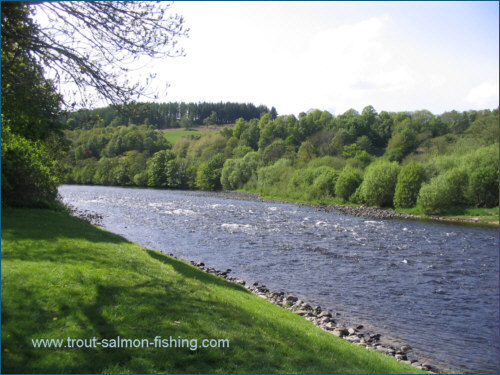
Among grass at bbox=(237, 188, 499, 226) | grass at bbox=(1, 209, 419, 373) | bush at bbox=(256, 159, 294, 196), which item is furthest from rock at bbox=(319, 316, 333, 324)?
bush at bbox=(256, 159, 294, 196)

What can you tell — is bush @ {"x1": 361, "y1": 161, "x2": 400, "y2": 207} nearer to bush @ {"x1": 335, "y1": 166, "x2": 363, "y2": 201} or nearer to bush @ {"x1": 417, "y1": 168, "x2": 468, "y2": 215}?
bush @ {"x1": 335, "y1": 166, "x2": 363, "y2": 201}

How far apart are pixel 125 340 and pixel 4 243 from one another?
6.79m

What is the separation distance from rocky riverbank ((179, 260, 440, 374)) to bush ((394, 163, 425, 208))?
158 feet

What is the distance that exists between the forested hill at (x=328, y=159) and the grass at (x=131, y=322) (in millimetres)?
48935

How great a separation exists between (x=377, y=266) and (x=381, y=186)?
43.1 meters

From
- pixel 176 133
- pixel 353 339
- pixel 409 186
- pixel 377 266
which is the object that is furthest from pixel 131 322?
pixel 176 133

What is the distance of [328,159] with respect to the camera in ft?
293

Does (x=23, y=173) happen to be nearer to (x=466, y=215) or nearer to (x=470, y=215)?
(x=466, y=215)

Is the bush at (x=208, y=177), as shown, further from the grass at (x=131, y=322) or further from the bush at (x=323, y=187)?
the grass at (x=131, y=322)

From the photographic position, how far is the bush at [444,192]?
54688 millimetres

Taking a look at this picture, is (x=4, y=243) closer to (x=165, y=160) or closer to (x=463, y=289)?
(x=463, y=289)

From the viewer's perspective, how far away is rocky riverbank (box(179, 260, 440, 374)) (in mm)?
12235

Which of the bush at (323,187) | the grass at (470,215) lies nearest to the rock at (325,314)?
the grass at (470,215)

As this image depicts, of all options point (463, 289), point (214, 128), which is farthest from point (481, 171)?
point (214, 128)
